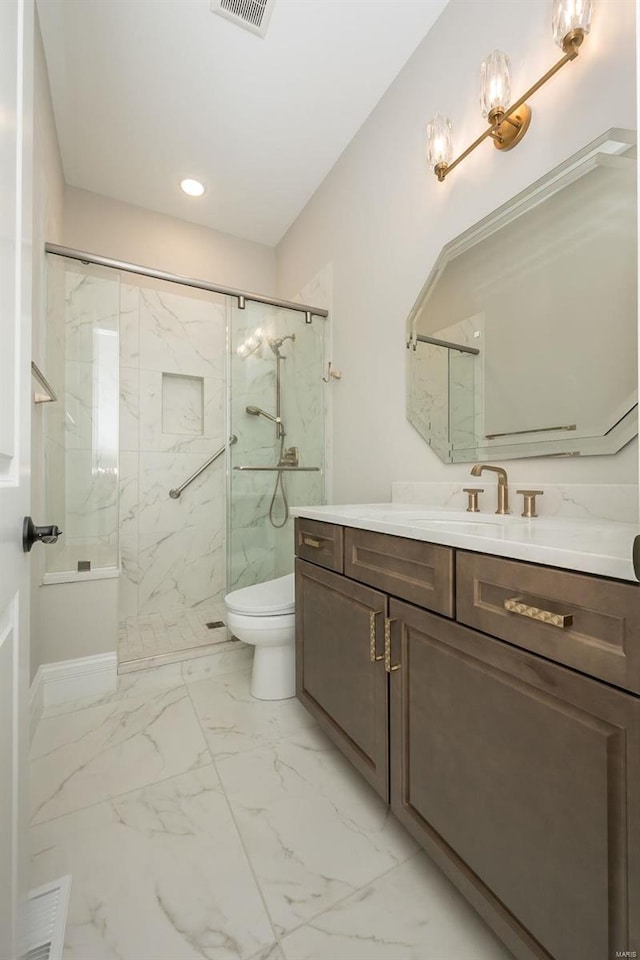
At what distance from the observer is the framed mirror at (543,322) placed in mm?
1034

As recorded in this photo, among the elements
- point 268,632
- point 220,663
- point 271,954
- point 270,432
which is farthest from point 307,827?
point 270,432

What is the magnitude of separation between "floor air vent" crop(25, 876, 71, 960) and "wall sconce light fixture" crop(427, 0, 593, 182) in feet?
7.56

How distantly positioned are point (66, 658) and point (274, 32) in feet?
9.10

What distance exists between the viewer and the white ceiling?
159 cm

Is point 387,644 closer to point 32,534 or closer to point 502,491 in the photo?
point 502,491

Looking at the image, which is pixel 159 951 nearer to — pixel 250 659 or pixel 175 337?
pixel 250 659

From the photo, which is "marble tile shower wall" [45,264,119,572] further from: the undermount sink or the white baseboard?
the undermount sink

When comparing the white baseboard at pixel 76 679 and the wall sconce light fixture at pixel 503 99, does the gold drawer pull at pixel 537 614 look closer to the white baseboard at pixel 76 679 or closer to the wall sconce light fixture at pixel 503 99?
the wall sconce light fixture at pixel 503 99

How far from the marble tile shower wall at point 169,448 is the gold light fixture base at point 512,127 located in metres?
2.13

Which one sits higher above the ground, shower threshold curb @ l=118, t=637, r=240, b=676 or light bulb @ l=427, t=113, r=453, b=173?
light bulb @ l=427, t=113, r=453, b=173

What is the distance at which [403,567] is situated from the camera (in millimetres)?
1017

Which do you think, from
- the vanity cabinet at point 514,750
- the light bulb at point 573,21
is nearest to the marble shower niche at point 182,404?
the vanity cabinet at point 514,750

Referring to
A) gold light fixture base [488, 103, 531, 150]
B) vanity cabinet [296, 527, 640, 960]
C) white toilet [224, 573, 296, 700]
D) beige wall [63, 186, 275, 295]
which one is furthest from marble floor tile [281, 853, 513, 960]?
beige wall [63, 186, 275, 295]

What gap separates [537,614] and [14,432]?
0.91m
